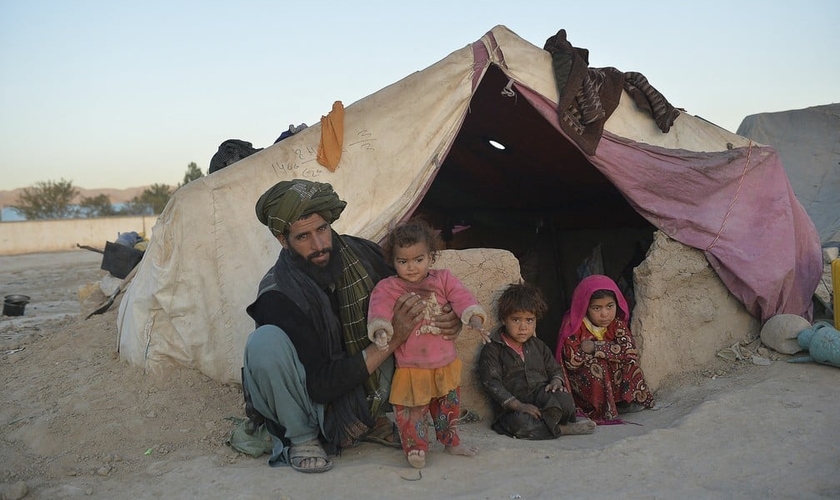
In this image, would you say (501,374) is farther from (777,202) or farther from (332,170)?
(777,202)

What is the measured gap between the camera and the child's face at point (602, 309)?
3.83m

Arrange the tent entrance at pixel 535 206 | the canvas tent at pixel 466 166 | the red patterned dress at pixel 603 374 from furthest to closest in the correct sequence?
the tent entrance at pixel 535 206 → the red patterned dress at pixel 603 374 → the canvas tent at pixel 466 166

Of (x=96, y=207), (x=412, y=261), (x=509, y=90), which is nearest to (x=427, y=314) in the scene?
(x=412, y=261)

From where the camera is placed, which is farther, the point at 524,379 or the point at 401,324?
the point at 524,379

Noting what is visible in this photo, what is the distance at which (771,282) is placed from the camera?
4305 mm

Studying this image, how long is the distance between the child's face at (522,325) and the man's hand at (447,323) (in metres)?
0.72

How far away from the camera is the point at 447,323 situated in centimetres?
278

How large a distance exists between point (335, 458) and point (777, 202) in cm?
354

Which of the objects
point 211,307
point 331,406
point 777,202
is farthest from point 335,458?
point 777,202

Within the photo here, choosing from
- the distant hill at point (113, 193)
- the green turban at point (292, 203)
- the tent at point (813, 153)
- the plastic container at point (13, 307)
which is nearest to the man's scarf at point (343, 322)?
the green turban at point (292, 203)

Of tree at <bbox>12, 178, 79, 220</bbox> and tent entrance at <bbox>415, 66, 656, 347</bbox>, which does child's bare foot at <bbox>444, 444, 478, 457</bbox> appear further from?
tree at <bbox>12, 178, 79, 220</bbox>

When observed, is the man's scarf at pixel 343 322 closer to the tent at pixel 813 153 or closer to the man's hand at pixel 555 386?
the man's hand at pixel 555 386

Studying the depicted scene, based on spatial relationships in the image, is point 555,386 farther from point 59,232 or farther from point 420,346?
point 59,232

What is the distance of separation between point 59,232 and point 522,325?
2608cm
